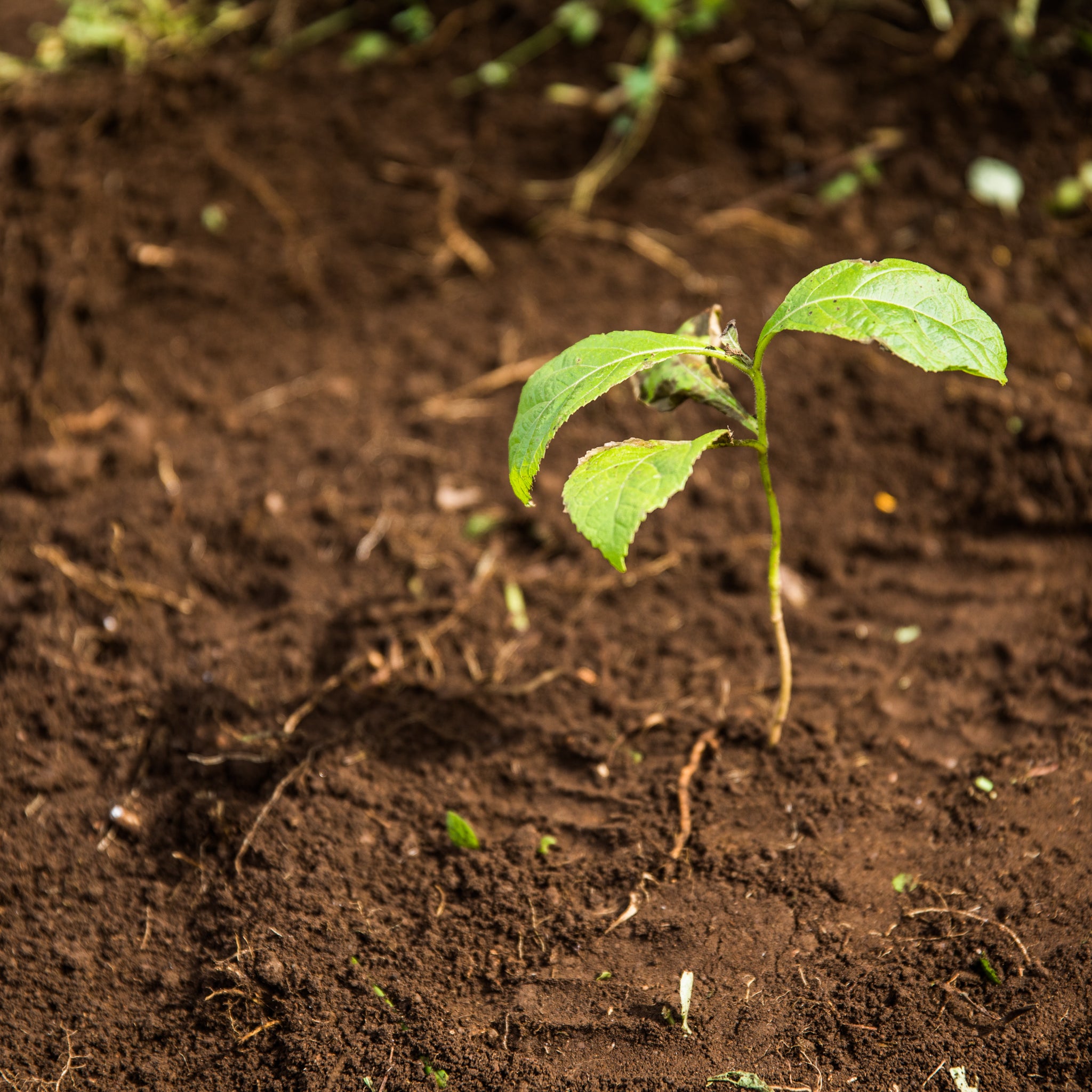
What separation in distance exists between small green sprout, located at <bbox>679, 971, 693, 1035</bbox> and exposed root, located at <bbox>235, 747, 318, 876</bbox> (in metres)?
0.74

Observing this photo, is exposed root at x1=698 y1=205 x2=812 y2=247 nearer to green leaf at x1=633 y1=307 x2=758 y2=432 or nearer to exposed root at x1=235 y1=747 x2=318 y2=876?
green leaf at x1=633 y1=307 x2=758 y2=432

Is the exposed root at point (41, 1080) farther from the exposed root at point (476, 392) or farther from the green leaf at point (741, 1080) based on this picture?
the exposed root at point (476, 392)

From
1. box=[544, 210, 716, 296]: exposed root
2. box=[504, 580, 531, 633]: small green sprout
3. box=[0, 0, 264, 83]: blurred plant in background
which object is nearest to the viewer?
box=[504, 580, 531, 633]: small green sprout

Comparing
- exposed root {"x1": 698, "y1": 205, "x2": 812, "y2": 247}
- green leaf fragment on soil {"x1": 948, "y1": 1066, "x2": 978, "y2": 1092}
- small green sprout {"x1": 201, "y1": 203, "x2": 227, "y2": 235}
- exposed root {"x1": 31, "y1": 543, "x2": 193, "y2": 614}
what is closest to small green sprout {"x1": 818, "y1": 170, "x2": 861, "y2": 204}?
exposed root {"x1": 698, "y1": 205, "x2": 812, "y2": 247}

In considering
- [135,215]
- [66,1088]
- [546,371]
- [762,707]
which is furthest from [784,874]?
[135,215]

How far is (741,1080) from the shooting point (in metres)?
1.32

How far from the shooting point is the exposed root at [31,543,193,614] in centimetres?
193

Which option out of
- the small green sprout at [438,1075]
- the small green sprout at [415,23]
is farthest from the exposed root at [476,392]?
the small green sprout at [438,1075]

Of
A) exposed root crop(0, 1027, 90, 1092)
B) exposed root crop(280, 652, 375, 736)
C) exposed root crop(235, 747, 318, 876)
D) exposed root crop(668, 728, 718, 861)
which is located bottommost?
exposed root crop(0, 1027, 90, 1092)

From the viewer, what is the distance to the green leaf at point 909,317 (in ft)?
3.72

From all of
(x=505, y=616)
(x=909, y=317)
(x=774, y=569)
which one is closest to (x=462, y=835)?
(x=505, y=616)

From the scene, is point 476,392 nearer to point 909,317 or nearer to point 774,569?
point 774,569

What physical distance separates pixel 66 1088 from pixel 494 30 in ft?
9.97

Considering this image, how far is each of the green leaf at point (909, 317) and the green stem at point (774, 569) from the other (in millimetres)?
98
